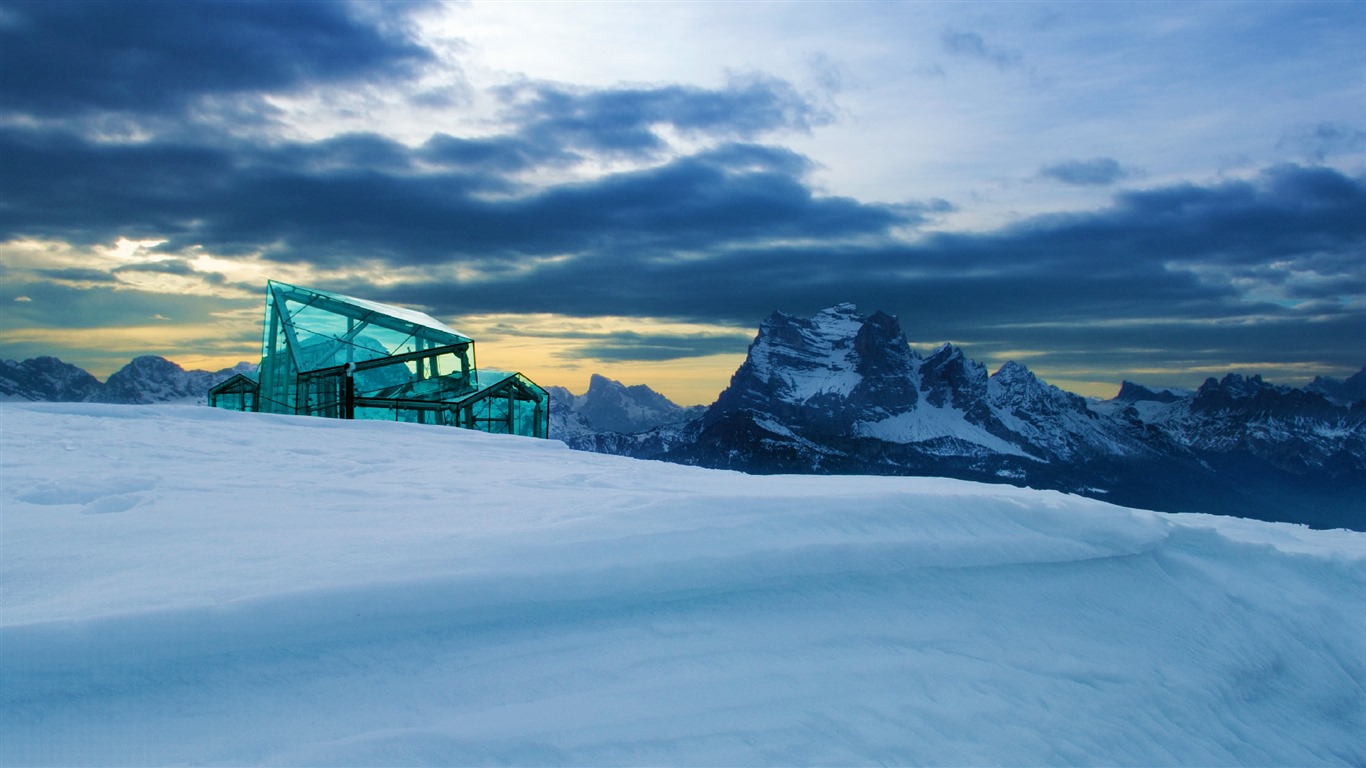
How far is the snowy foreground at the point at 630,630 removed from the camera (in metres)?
4.11

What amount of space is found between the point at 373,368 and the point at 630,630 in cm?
2621

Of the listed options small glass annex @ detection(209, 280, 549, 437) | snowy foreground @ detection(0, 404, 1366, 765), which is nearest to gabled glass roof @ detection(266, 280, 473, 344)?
small glass annex @ detection(209, 280, 549, 437)

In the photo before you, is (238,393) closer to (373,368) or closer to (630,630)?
(373,368)

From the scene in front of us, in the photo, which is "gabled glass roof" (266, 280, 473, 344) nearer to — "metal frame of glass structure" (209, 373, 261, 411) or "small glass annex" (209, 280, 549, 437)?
"small glass annex" (209, 280, 549, 437)

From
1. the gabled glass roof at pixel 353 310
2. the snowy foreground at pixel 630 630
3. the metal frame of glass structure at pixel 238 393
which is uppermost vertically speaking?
the gabled glass roof at pixel 353 310

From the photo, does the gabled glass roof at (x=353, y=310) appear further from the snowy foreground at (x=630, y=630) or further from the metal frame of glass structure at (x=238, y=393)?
the snowy foreground at (x=630, y=630)

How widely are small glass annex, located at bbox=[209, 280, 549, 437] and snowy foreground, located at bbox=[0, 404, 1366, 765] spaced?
66.5 feet

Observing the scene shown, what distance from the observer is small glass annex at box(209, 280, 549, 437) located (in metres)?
28.6

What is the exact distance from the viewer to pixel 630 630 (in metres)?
4.99

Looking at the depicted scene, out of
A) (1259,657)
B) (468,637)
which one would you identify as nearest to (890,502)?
(1259,657)

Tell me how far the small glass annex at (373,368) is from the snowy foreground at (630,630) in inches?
798

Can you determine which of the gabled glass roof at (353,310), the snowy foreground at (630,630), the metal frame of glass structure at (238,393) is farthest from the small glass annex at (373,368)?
the snowy foreground at (630,630)

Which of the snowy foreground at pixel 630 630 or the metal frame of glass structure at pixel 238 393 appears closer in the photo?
the snowy foreground at pixel 630 630

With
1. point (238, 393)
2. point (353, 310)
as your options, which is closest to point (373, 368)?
point (353, 310)
